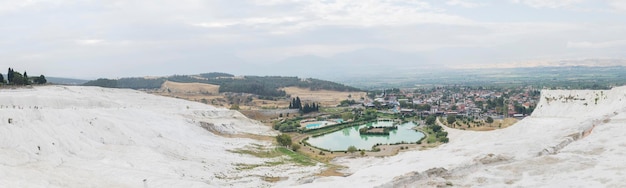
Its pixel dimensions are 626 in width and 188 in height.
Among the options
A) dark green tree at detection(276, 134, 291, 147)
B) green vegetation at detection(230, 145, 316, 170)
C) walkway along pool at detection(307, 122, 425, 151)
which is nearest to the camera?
green vegetation at detection(230, 145, 316, 170)

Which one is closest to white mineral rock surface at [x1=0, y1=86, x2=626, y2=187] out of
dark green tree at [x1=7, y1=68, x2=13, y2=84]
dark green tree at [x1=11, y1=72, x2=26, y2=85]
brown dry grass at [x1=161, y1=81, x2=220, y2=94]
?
dark green tree at [x1=11, y1=72, x2=26, y2=85]

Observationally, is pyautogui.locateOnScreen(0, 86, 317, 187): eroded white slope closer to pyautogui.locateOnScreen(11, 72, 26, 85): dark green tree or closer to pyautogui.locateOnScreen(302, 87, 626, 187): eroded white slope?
pyautogui.locateOnScreen(302, 87, 626, 187): eroded white slope

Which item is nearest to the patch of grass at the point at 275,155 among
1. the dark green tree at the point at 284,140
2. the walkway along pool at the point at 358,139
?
the dark green tree at the point at 284,140

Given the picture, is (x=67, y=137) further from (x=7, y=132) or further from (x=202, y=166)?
(x=202, y=166)

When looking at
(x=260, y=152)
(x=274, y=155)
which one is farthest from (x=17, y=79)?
(x=274, y=155)

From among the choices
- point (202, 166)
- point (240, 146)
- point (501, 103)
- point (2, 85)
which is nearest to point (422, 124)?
point (501, 103)

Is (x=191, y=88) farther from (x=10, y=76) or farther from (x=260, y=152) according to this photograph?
(x=260, y=152)

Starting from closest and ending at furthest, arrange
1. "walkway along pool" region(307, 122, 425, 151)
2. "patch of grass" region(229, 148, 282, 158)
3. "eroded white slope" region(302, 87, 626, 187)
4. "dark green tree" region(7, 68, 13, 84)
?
"eroded white slope" region(302, 87, 626, 187), "patch of grass" region(229, 148, 282, 158), "walkway along pool" region(307, 122, 425, 151), "dark green tree" region(7, 68, 13, 84)
